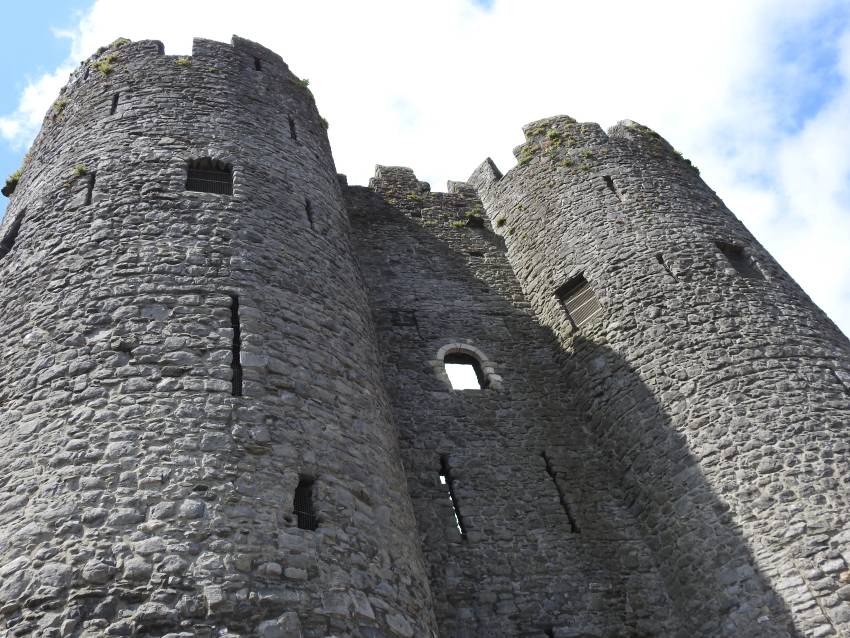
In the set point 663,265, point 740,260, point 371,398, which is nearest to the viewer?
point 371,398

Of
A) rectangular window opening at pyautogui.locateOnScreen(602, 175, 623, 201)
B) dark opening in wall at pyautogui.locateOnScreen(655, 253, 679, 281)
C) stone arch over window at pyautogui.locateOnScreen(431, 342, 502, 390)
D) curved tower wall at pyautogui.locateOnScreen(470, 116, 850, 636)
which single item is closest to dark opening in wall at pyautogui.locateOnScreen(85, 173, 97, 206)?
stone arch over window at pyautogui.locateOnScreen(431, 342, 502, 390)

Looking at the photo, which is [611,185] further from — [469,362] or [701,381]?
[701,381]

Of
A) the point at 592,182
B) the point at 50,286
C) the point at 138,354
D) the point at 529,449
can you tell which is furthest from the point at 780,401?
the point at 50,286

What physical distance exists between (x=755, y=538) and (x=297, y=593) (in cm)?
546

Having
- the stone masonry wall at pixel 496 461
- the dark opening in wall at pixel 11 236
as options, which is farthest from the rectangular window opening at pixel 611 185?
the dark opening in wall at pixel 11 236

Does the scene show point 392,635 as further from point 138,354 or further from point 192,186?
point 192,186

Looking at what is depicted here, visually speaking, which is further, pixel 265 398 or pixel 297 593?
pixel 265 398

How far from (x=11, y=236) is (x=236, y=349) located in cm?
424

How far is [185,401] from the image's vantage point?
6.68 m

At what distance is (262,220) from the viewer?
9.26 metres

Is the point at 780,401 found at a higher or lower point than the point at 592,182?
lower

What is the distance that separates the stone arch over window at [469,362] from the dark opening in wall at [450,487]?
4.92ft

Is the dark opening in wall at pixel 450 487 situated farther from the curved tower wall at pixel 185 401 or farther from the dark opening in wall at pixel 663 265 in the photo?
the dark opening in wall at pixel 663 265

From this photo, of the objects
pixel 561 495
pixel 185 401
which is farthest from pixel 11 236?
pixel 561 495
